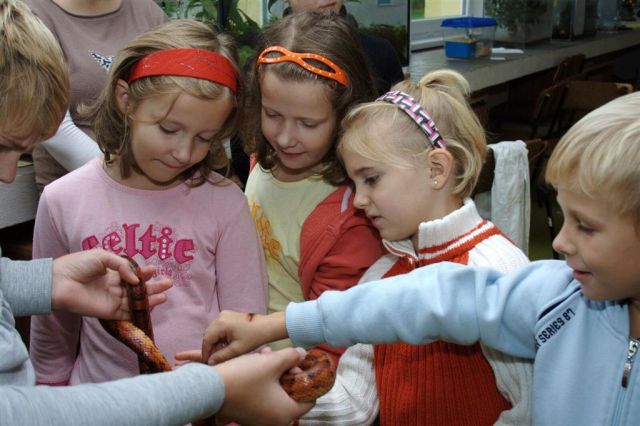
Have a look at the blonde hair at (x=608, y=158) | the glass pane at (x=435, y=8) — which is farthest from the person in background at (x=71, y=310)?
the glass pane at (x=435, y=8)

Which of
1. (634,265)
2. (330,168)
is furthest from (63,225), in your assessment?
(634,265)

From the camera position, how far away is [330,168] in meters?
1.63

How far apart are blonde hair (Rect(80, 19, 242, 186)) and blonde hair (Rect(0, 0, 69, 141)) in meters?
0.26

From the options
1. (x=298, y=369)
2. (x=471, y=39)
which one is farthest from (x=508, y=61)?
(x=298, y=369)

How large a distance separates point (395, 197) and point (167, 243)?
49 centimetres

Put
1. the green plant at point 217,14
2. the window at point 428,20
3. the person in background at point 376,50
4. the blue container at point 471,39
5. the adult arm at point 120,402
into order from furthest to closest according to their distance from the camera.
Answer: the window at point 428,20, the blue container at point 471,39, the green plant at point 217,14, the person in background at point 376,50, the adult arm at point 120,402

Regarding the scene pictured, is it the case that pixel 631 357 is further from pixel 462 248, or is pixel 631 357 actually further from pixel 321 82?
pixel 321 82

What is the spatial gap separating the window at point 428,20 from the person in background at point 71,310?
16.4 feet

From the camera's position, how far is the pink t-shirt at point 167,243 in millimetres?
1506

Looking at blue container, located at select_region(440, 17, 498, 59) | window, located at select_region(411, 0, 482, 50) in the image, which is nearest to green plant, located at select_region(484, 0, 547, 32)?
window, located at select_region(411, 0, 482, 50)

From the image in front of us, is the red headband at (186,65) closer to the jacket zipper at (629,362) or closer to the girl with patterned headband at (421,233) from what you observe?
the girl with patterned headband at (421,233)

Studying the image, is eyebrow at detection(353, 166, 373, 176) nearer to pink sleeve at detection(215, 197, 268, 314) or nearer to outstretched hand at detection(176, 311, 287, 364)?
pink sleeve at detection(215, 197, 268, 314)

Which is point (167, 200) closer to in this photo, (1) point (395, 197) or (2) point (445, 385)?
(1) point (395, 197)

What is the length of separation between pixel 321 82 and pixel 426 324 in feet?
2.07
